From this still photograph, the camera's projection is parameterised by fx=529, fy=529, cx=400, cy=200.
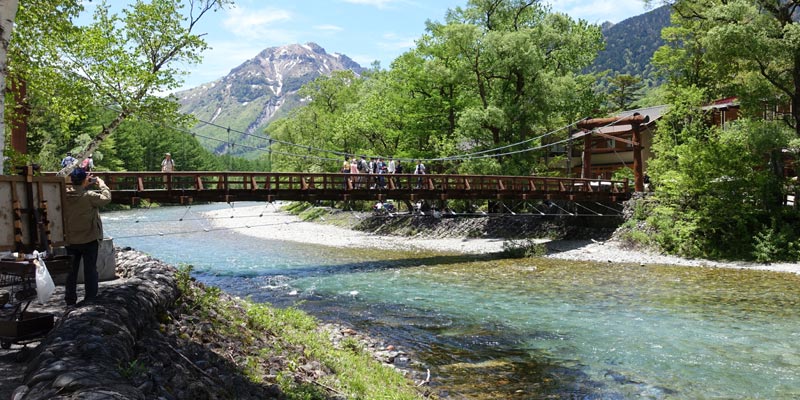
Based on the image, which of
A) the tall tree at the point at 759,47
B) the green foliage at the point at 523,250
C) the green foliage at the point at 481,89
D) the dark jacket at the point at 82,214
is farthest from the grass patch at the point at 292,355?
the green foliage at the point at 481,89

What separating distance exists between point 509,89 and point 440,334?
24200 mm

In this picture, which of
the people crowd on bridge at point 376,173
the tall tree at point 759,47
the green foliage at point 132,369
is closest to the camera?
the green foliage at point 132,369

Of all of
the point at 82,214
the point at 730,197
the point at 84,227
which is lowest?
the point at 730,197

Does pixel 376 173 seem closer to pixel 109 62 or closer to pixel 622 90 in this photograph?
pixel 109 62

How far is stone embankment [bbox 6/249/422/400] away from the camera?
157 inches

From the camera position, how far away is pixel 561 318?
42.2ft

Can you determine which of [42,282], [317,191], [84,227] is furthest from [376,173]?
[42,282]

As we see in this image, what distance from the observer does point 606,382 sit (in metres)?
8.55

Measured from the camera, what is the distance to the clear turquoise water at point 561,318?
861cm

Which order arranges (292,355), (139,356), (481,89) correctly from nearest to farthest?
(139,356)
(292,355)
(481,89)

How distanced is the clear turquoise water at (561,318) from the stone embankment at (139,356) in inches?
135

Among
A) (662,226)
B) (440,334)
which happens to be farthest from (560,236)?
(440,334)

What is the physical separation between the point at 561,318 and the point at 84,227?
33.9 ft

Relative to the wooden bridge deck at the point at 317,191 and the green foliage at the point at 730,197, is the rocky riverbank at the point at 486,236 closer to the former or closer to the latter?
the green foliage at the point at 730,197
